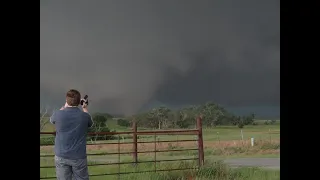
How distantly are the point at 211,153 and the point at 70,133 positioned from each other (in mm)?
2260

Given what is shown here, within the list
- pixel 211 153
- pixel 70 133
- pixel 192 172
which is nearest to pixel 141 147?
pixel 192 172

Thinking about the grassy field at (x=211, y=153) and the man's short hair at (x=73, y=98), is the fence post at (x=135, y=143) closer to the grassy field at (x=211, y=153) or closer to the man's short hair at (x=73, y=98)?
the grassy field at (x=211, y=153)

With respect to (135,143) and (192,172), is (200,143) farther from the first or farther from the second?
(135,143)

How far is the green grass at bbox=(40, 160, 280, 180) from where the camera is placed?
4.48m

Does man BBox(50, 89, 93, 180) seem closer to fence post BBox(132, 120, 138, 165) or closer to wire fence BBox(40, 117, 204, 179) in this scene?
wire fence BBox(40, 117, 204, 179)

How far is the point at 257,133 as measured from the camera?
4750 millimetres

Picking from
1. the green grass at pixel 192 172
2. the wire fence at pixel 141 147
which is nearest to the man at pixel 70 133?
the wire fence at pixel 141 147

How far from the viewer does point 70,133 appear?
298cm

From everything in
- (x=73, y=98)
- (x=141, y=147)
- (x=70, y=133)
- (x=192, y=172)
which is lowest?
(x=192, y=172)

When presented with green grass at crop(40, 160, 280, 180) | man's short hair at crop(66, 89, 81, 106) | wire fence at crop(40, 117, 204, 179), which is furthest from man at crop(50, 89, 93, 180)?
green grass at crop(40, 160, 280, 180)
